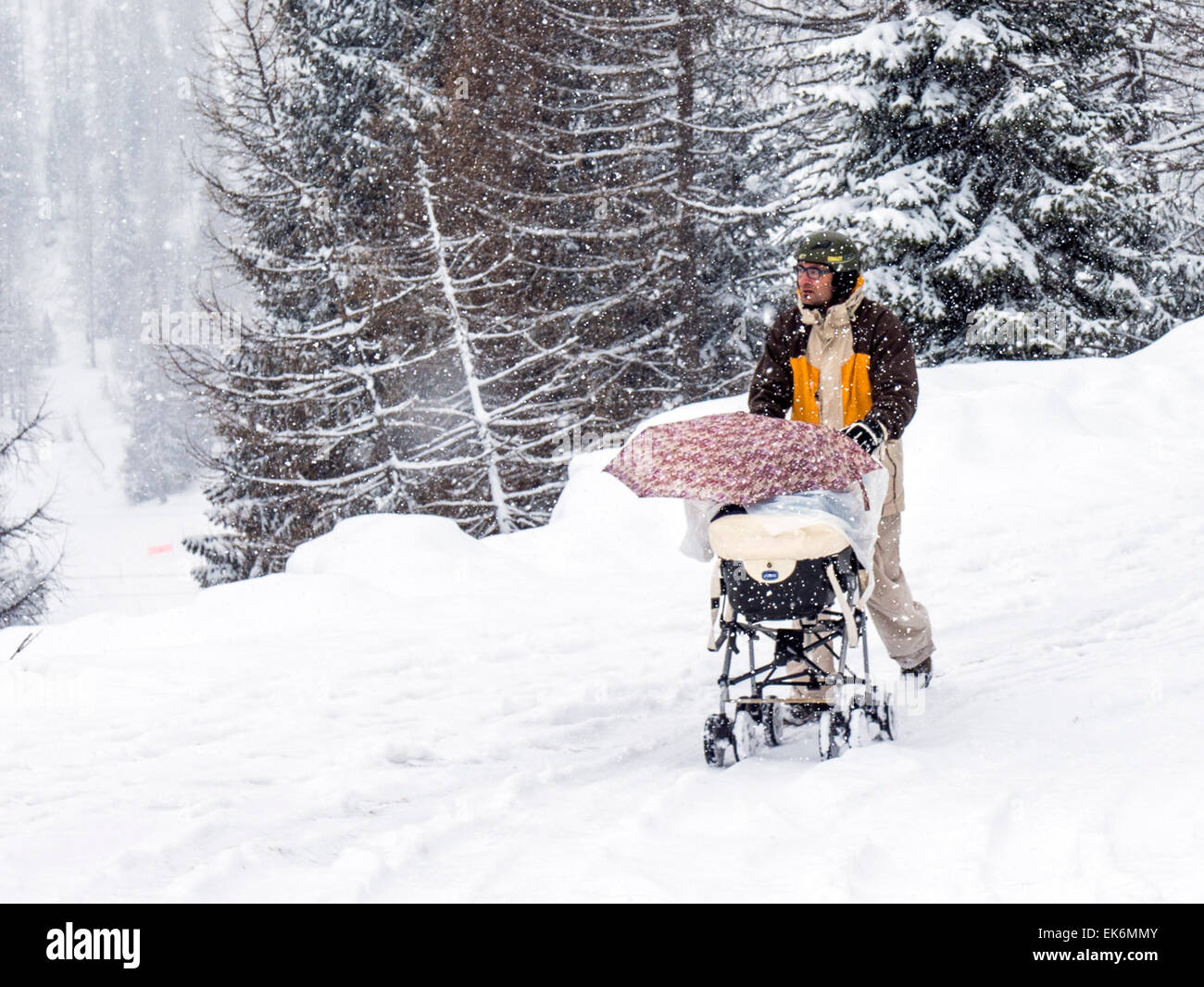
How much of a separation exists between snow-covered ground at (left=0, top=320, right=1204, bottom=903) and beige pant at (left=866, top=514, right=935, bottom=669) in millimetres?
321

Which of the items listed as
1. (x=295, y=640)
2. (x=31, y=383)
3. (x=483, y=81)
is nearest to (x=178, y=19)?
(x=31, y=383)

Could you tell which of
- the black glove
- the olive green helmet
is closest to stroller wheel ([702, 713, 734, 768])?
the black glove

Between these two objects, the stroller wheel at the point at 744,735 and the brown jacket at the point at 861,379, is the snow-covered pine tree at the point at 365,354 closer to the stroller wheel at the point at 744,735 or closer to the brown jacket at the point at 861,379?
the brown jacket at the point at 861,379

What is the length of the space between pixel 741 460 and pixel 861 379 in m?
1.11

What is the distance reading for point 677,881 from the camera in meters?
3.16

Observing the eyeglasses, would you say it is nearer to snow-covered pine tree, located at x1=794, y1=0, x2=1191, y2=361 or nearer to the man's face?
the man's face

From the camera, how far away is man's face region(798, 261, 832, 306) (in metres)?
4.80

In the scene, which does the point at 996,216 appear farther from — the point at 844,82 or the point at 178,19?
the point at 178,19

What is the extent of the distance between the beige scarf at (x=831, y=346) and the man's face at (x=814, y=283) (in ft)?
0.14

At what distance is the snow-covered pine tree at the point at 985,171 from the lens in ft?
45.9

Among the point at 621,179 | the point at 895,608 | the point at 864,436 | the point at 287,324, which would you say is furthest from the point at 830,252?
the point at 287,324

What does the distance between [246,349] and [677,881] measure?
16714mm

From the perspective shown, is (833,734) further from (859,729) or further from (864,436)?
(864,436)

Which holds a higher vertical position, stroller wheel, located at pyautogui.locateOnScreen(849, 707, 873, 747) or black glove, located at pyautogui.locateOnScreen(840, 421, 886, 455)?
black glove, located at pyautogui.locateOnScreen(840, 421, 886, 455)
